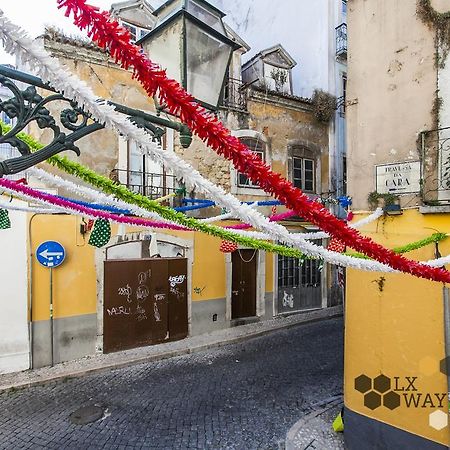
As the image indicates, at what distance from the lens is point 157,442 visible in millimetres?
5461

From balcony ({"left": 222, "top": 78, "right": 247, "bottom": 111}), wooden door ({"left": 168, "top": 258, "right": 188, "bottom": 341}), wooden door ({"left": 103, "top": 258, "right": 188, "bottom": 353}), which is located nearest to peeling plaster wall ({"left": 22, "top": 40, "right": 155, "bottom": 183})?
wooden door ({"left": 103, "top": 258, "right": 188, "bottom": 353})

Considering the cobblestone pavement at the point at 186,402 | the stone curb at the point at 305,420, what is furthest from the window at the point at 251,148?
the stone curb at the point at 305,420

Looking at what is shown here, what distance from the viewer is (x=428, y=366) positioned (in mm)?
4480

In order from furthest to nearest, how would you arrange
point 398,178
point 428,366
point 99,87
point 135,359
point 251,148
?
1. point 251,148
2. point 99,87
3. point 135,359
4. point 398,178
5. point 428,366

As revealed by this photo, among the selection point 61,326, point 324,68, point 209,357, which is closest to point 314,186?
point 324,68

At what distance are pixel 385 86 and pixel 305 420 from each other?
17.6 feet

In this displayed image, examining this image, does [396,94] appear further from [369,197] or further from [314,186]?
[314,186]

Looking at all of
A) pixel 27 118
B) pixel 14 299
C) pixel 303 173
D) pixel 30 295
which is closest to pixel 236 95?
pixel 303 173

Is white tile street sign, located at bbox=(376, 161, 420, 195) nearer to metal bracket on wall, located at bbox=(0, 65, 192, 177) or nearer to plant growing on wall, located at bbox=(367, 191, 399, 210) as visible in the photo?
plant growing on wall, located at bbox=(367, 191, 399, 210)

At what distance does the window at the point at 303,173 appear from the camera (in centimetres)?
1300

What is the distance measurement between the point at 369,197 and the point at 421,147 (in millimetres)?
940

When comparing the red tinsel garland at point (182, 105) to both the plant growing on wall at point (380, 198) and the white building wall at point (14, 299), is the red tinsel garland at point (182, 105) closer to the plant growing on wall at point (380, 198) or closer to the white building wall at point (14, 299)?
the plant growing on wall at point (380, 198)

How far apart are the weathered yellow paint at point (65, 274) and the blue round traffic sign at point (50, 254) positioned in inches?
6.7

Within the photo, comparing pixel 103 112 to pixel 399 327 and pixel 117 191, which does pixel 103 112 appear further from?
pixel 399 327
